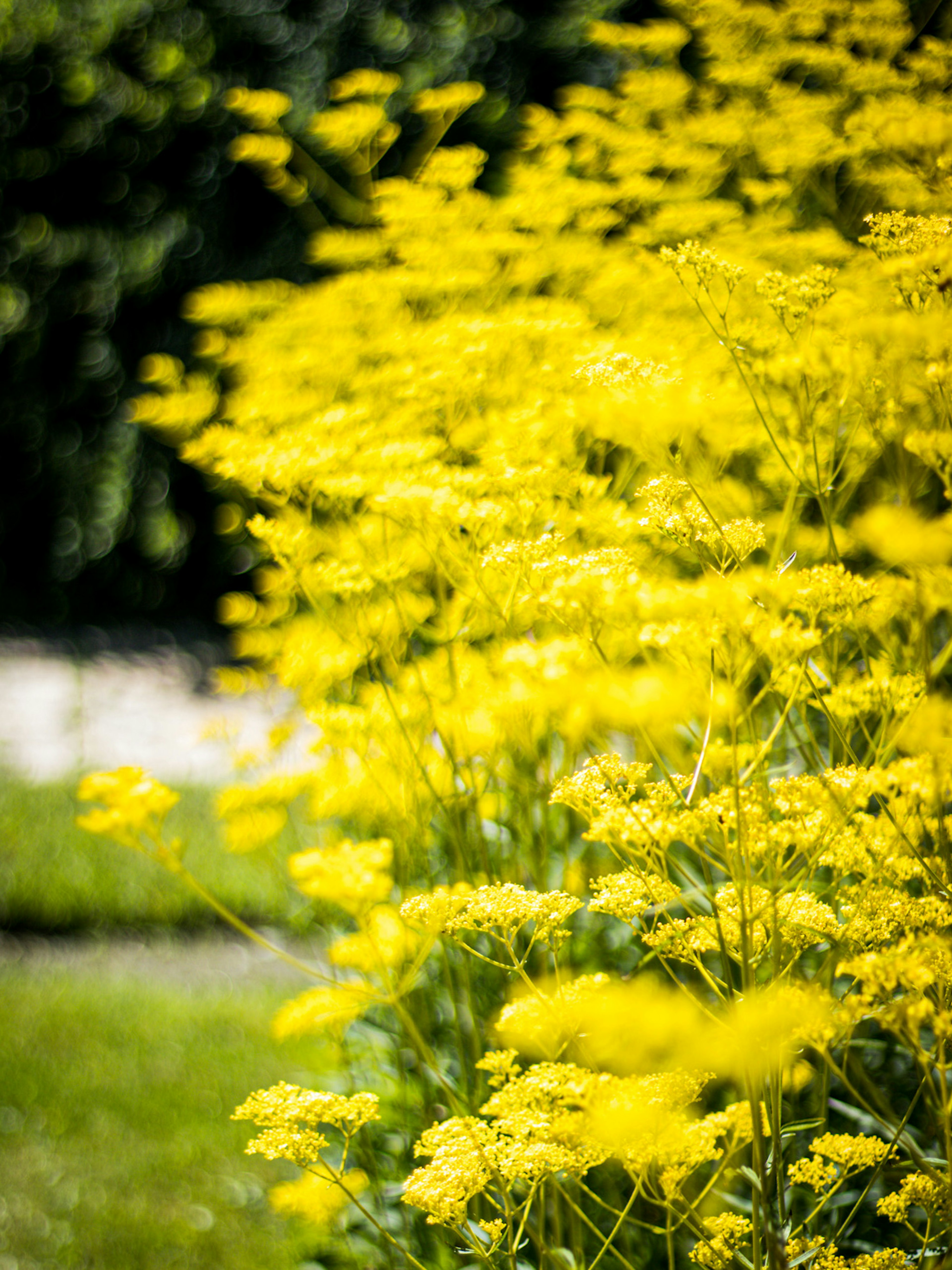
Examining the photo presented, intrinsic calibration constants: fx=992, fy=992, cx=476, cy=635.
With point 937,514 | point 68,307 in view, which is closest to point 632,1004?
point 937,514

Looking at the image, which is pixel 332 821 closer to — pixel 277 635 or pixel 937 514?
pixel 277 635

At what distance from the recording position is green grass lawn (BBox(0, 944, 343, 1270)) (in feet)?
7.44

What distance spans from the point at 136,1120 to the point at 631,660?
190cm

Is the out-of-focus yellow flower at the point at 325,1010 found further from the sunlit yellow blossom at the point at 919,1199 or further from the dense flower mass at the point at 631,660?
the sunlit yellow blossom at the point at 919,1199

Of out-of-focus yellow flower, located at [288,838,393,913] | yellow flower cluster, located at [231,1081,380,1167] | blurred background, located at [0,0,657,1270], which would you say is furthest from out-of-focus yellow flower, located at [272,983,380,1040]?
blurred background, located at [0,0,657,1270]

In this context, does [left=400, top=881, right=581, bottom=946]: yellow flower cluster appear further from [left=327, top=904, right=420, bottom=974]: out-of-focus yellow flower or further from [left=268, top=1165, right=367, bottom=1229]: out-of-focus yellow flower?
[left=268, top=1165, right=367, bottom=1229]: out-of-focus yellow flower

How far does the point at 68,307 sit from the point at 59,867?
A: 436cm

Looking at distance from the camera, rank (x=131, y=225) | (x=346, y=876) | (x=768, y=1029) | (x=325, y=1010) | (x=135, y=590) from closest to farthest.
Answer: (x=768, y=1029) < (x=346, y=876) < (x=325, y=1010) < (x=131, y=225) < (x=135, y=590)

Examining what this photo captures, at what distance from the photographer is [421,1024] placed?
174cm

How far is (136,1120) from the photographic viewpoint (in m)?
2.68

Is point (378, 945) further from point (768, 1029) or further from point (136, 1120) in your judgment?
point (136, 1120)

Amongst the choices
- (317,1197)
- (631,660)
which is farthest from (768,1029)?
(631,660)

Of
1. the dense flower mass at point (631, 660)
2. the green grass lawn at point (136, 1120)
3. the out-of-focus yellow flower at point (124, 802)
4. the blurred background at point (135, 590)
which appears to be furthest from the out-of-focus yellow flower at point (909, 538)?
the green grass lawn at point (136, 1120)

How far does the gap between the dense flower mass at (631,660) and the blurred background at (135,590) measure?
1.64 ft
